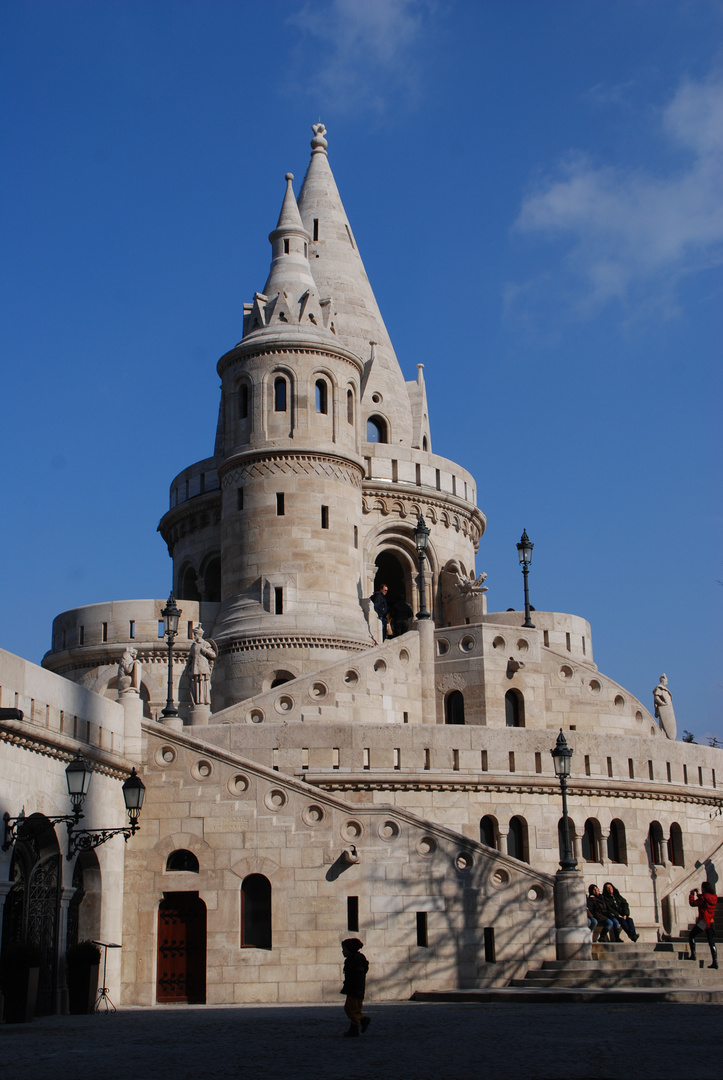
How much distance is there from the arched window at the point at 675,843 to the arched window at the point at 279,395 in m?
14.4

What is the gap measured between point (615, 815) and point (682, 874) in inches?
87.4

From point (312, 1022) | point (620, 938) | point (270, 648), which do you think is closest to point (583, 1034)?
Answer: point (312, 1022)

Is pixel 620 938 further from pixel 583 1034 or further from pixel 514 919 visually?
pixel 583 1034

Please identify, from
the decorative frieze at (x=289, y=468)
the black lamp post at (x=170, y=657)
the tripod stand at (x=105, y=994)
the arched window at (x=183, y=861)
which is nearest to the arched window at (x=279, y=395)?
the decorative frieze at (x=289, y=468)

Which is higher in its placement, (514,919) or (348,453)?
(348,453)

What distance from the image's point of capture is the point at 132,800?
19406 mm

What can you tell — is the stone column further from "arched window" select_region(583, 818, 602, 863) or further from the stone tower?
"arched window" select_region(583, 818, 602, 863)

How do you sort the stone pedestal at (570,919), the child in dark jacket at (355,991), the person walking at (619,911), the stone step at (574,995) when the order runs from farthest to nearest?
the person walking at (619,911) < the stone pedestal at (570,919) < the stone step at (574,995) < the child in dark jacket at (355,991)

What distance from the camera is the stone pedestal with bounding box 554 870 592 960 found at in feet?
71.8

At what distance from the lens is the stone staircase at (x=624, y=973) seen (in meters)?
20.6

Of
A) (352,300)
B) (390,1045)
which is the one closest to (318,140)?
(352,300)

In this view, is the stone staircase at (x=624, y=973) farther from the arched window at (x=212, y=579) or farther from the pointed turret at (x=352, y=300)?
the pointed turret at (x=352, y=300)

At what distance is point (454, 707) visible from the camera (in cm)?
3089

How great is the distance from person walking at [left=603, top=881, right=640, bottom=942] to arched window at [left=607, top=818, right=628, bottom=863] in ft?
11.2
